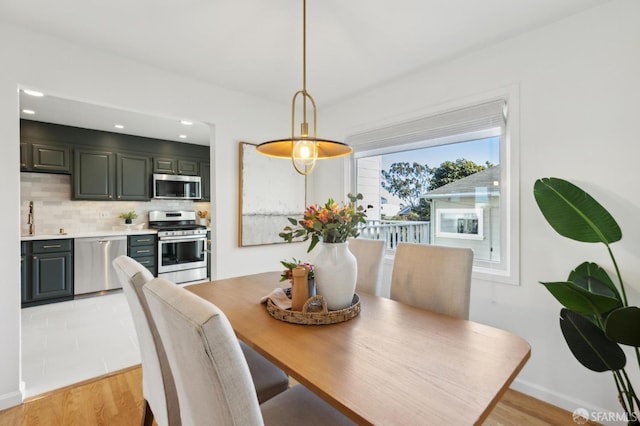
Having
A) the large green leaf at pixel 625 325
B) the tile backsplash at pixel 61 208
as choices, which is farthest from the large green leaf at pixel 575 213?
the tile backsplash at pixel 61 208

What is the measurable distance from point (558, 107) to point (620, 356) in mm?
1449

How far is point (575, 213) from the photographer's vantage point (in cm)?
155

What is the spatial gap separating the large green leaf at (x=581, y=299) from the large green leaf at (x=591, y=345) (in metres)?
0.07

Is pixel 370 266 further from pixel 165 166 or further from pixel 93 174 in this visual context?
pixel 93 174

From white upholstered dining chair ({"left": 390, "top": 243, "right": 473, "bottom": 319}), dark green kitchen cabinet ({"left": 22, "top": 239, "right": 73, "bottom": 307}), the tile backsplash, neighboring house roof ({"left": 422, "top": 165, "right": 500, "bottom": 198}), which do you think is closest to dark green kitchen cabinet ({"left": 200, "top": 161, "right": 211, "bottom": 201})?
the tile backsplash

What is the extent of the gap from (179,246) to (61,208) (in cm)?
165

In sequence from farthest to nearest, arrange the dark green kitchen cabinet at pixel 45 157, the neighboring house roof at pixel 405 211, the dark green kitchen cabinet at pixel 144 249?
the dark green kitchen cabinet at pixel 144 249, the dark green kitchen cabinet at pixel 45 157, the neighboring house roof at pixel 405 211

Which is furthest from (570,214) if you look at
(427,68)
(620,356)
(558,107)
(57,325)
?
(57,325)

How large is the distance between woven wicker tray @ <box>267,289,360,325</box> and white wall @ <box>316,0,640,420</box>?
1399mm

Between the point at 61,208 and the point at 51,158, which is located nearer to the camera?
Answer: the point at 51,158

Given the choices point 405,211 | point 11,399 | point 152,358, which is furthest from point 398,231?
point 11,399

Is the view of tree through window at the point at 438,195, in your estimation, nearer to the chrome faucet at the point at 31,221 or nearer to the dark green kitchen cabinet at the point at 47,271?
the dark green kitchen cabinet at the point at 47,271

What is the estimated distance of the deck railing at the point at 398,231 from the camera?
2.87 meters

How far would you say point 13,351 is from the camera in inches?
79.0
